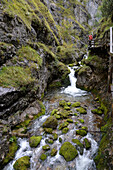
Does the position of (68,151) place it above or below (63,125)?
below

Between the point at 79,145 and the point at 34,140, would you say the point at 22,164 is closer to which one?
the point at 34,140

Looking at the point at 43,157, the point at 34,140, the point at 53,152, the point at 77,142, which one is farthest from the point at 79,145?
the point at 34,140

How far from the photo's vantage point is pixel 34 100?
11508 mm

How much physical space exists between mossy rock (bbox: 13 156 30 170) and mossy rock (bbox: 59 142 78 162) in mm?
2076

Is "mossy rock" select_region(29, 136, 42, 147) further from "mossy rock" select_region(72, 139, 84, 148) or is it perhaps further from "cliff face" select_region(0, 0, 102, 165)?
"mossy rock" select_region(72, 139, 84, 148)

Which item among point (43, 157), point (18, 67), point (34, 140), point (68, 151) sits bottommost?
point (43, 157)

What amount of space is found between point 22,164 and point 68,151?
9.34 ft

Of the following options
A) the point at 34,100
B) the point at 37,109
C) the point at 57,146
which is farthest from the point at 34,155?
the point at 34,100

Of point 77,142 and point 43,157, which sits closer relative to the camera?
point 43,157

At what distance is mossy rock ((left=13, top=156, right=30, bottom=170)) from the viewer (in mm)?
5498

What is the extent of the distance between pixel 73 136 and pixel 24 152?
369 centimetres

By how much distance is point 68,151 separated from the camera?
20.4 feet

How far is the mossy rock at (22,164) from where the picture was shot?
5498 millimetres

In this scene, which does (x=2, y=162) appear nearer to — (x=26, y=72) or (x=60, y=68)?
(x=26, y=72)
